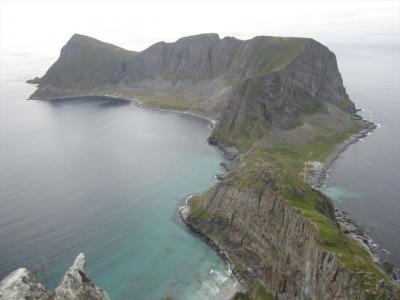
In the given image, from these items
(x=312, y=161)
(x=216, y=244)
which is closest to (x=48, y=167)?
(x=216, y=244)

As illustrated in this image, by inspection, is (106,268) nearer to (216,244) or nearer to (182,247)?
(182,247)

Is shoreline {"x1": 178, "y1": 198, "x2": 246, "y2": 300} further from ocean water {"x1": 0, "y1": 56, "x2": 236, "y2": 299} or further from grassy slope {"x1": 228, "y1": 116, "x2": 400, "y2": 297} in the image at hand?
grassy slope {"x1": 228, "y1": 116, "x2": 400, "y2": 297}

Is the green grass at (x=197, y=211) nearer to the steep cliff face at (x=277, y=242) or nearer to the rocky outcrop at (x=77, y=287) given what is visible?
the steep cliff face at (x=277, y=242)

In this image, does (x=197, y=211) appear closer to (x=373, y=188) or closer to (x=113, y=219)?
(x=113, y=219)

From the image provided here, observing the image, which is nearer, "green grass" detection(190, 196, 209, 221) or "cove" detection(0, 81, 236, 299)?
"cove" detection(0, 81, 236, 299)

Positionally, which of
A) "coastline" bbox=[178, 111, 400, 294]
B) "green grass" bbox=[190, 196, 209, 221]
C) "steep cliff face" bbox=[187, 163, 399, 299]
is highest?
"steep cliff face" bbox=[187, 163, 399, 299]

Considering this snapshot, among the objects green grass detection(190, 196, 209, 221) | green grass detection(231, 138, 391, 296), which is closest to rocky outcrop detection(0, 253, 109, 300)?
green grass detection(231, 138, 391, 296)
